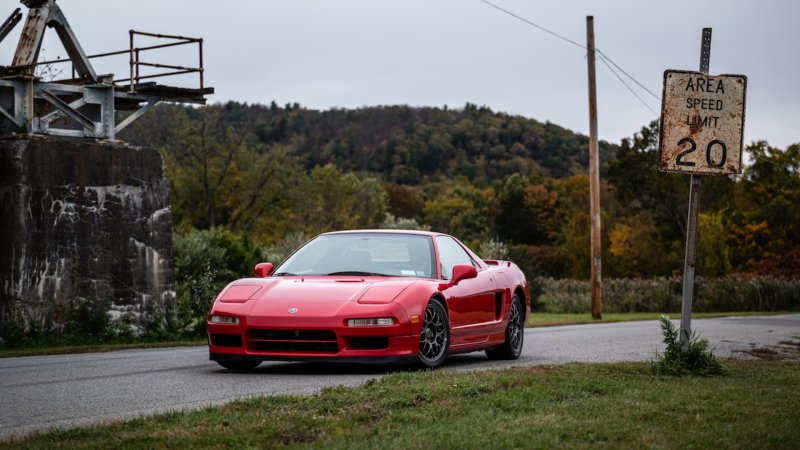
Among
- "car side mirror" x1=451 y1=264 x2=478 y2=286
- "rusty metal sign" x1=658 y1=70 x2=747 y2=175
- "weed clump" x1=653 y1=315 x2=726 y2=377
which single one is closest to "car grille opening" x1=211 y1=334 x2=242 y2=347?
"car side mirror" x1=451 y1=264 x2=478 y2=286

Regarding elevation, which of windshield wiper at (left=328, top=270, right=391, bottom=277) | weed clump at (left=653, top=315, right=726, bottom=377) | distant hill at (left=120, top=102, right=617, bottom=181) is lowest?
weed clump at (left=653, top=315, right=726, bottom=377)

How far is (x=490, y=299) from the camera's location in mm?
12758

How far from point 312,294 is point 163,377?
62.2 inches

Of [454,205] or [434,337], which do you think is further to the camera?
[454,205]

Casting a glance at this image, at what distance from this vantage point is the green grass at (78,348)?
14.9 metres

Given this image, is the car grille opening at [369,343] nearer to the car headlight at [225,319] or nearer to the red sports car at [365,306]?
the red sports car at [365,306]

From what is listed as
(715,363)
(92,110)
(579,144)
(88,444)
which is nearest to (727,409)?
(715,363)

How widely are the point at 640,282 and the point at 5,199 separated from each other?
3014 cm

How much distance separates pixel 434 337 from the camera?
11.5m

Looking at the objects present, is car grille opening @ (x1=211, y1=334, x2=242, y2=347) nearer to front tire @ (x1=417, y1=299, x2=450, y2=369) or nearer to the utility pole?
front tire @ (x1=417, y1=299, x2=450, y2=369)

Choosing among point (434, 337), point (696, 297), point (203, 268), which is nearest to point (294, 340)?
point (434, 337)

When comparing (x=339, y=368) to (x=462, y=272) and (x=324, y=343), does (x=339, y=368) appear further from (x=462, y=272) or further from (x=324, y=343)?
(x=462, y=272)

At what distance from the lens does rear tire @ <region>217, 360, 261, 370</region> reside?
11.2 metres

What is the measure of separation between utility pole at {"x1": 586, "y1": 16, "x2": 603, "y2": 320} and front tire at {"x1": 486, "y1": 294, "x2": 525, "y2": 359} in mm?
17777
